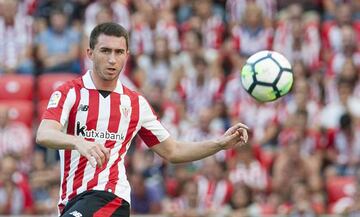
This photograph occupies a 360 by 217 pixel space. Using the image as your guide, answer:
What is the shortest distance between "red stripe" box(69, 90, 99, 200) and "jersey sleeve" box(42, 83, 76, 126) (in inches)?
5.9

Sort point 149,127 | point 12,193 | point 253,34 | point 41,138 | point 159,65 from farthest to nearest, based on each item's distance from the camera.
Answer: point 253,34
point 159,65
point 12,193
point 149,127
point 41,138

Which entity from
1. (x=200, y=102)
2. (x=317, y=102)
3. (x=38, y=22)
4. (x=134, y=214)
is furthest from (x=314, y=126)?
(x=38, y=22)

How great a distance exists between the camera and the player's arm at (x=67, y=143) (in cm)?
623

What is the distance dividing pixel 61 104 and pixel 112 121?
42cm

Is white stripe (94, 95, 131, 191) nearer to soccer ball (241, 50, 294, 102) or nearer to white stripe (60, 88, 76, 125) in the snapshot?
white stripe (60, 88, 76, 125)

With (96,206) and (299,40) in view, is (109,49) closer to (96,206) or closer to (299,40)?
(96,206)

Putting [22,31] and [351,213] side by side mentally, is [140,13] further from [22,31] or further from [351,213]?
[351,213]

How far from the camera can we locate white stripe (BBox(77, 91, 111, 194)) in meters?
7.20

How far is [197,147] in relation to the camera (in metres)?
7.70

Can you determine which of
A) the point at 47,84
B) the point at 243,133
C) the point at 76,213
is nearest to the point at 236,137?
the point at 243,133

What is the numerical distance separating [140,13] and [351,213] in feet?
19.0

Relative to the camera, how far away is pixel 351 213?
12.8 metres

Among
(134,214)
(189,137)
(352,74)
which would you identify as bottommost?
(134,214)

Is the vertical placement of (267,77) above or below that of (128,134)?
above
